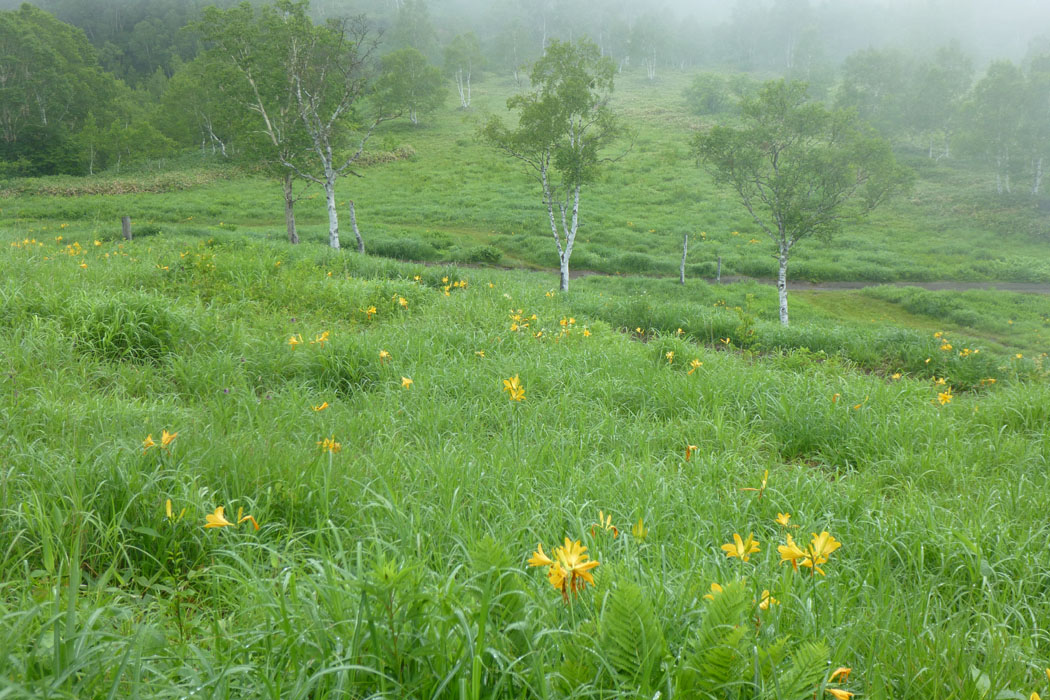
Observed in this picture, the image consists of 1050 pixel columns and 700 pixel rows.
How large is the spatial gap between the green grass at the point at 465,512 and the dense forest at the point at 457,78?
1656 cm

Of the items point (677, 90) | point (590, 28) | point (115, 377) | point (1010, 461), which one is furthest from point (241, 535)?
point (590, 28)

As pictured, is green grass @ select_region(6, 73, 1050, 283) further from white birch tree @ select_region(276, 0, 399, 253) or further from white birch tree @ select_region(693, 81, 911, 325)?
white birch tree @ select_region(693, 81, 911, 325)

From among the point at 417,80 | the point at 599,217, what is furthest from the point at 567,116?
the point at 417,80

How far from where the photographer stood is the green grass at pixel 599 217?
23844 millimetres

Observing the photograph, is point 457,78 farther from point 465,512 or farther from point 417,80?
point 465,512

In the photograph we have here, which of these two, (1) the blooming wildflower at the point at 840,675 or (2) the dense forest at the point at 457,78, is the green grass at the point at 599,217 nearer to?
(2) the dense forest at the point at 457,78

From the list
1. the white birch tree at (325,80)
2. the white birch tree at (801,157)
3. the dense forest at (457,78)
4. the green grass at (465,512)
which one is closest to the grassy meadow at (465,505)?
the green grass at (465,512)

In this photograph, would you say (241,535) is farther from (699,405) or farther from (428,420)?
(699,405)

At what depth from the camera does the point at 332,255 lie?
11547 millimetres

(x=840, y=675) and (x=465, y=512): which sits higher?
(x=840, y=675)

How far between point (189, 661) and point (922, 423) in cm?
504

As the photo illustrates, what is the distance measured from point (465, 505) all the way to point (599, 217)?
2844cm

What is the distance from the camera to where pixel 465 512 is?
8.45ft

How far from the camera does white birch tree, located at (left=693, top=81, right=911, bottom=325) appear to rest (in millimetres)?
16859
